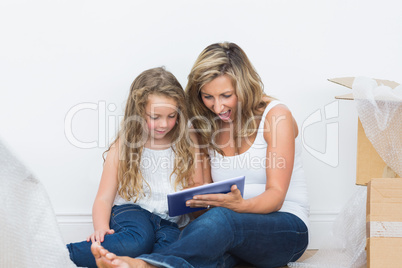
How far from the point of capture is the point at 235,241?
4.46ft

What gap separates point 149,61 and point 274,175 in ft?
2.33

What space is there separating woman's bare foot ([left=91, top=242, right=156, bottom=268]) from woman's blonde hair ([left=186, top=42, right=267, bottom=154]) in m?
0.62

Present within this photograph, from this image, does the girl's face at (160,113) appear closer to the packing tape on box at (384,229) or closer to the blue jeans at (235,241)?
the blue jeans at (235,241)

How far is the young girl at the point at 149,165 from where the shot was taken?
63.3 inches

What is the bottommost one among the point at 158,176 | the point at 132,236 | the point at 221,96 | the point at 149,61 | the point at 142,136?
the point at 132,236

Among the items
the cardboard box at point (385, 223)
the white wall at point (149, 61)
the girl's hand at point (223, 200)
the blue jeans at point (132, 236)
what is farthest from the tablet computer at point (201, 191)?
the white wall at point (149, 61)

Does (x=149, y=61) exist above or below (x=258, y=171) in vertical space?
above

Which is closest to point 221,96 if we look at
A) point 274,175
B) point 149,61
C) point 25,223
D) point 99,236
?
point 274,175

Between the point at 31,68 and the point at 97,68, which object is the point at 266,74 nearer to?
the point at 97,68

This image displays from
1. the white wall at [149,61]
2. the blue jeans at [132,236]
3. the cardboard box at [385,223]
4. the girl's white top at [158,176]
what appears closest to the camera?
the cardboard box at [385,223]

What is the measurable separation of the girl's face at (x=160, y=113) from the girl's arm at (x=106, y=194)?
173mm

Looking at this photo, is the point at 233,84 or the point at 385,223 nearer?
the point at 385,223

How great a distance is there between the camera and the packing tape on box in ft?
4.34

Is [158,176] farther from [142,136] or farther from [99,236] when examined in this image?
[99,236]
